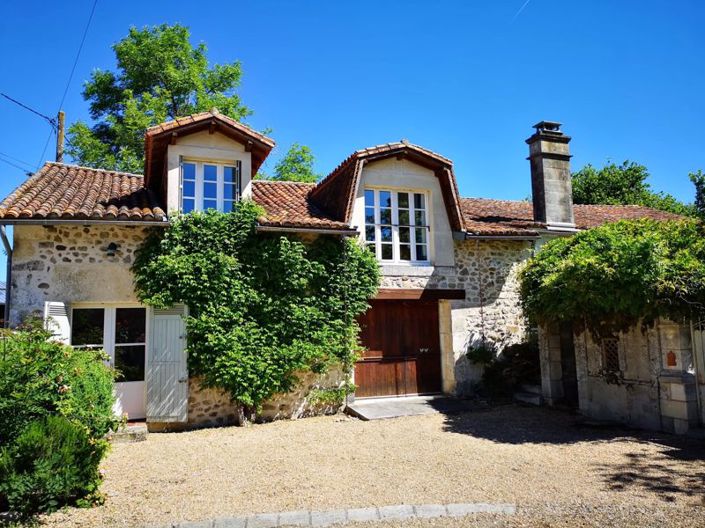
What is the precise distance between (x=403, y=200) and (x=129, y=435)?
22.7 feet

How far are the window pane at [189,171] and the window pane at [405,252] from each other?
448 centimetres

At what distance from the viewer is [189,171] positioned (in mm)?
9188

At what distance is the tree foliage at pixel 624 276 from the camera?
22.1ft

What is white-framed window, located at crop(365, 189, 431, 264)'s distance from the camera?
413 inches

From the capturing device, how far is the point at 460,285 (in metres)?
11.0

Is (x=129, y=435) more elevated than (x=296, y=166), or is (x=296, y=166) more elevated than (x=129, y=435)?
(x=296, y=166)

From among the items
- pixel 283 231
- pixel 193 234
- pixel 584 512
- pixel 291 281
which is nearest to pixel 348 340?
pixel 291 281

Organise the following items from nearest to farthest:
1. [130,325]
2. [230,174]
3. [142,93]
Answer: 1. [130,325]
2. [230,174]
3. [142,93]

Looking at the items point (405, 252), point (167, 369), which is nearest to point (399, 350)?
point (405, 252)

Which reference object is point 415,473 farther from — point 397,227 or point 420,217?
point 420,217

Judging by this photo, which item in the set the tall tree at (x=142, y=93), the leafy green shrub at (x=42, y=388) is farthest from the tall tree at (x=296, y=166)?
the leafy green shrub at (x=42, y=388)

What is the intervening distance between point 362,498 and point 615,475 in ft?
9.53

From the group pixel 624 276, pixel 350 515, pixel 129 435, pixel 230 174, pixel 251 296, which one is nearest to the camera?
pixel 350 515

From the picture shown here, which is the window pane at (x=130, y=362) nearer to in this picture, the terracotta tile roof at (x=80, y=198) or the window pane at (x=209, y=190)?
the terracotta tile roof at (x=80, y=198)
